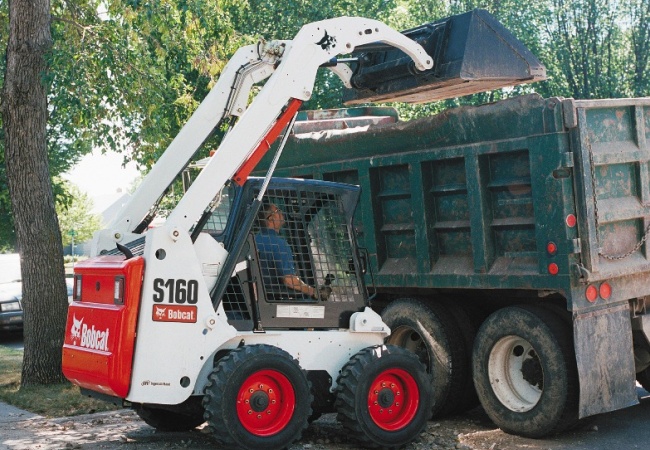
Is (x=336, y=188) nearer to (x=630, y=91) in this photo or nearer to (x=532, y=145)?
(x=532, y=145)

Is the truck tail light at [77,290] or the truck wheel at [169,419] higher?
the truck tail light at [77,290]

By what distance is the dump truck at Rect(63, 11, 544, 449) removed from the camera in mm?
6891

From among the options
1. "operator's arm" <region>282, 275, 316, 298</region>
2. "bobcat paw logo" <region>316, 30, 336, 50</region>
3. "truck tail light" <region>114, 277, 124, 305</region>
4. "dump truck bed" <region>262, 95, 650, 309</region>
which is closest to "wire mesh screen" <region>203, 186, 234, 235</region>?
"operator's arm" <region>282, 275, 316, 298</region>

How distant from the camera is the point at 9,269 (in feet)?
69.7

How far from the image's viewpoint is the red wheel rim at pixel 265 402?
7035mm

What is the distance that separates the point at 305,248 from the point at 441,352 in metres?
1.86

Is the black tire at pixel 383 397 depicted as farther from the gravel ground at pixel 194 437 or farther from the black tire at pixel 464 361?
the black tire at pixel 464 361

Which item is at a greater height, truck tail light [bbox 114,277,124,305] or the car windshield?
the car windshield

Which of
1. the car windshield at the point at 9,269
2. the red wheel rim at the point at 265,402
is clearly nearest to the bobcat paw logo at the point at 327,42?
the red wheel rim at the point at 265,402

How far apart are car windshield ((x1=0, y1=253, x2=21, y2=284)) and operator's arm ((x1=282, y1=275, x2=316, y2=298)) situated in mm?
14309

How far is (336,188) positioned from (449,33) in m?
1.63

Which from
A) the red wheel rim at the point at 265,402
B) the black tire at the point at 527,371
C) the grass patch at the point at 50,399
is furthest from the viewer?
the grass patch at the point at 50,399

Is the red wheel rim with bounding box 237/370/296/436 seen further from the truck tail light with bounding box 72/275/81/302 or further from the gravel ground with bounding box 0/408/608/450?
the truck tail light with bounding box 72/275/81/302

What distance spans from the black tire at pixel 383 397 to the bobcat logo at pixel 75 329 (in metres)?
1.90
